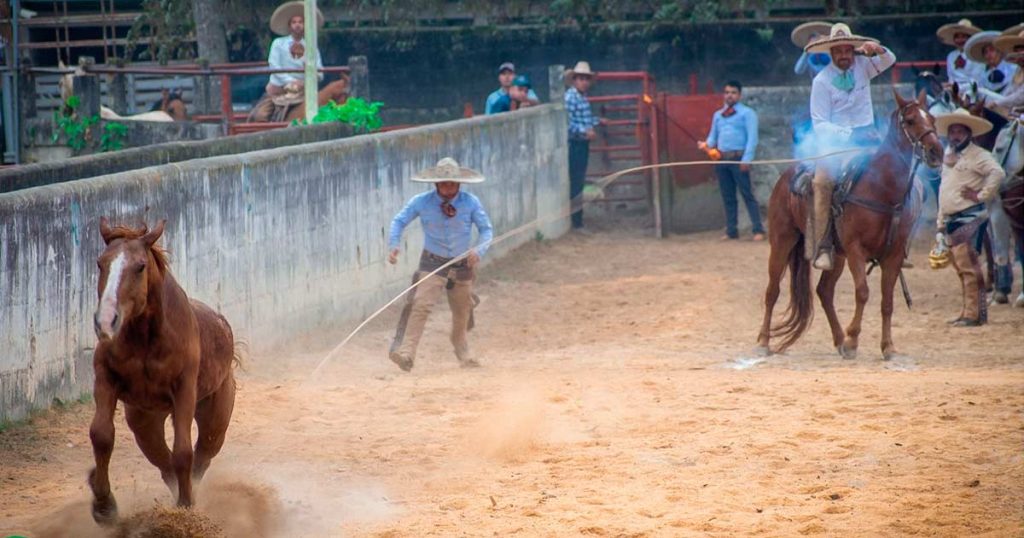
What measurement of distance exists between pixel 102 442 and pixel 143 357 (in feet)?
1.31

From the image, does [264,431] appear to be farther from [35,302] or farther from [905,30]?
[905,30]

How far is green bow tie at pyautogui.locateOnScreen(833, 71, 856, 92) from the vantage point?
11.9 metres

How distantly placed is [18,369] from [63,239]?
36.3 inches

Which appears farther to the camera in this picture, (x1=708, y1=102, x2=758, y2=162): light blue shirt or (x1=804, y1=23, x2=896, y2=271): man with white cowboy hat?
(x1=708, y1=102, x2=758, y2=162): light blue shirt

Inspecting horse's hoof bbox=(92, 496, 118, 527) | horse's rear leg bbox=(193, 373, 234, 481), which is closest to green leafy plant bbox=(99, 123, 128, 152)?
horse's rear leg bbox=(193, 373, 234, 481)

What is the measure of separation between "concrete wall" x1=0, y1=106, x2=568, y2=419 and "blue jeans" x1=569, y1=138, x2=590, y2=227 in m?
2.57

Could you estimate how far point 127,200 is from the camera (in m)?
9.68

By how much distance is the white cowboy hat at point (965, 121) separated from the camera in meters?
13.1

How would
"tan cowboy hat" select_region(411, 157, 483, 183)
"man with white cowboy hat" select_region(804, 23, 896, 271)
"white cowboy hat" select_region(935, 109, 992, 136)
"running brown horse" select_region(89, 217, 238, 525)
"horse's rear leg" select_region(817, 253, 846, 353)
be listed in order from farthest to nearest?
1. "white cowboy hat" select_region(935, 109, 992, 136)
2. "horse's rear leg" select_region(817, 253, 846, 353)
3. "man with white cowboy hat" select_region(804, 23, 896, 271)
4. "tan cowboy hat" select_region(411, 157, 483, 183)
5. "running brown horse" select_region(89, 217, 238, 525)

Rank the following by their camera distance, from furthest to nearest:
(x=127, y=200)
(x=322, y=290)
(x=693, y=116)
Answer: (x=693, y=116) → (x=322, y=290) → (x=127, y=200)

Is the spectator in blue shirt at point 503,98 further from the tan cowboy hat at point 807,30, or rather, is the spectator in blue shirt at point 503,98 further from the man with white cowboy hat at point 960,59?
the man with white cowboy hat at point 960,59

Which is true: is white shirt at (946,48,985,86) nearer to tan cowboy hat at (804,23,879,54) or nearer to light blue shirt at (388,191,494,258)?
tan cowboy hat at (804,23,879,54)

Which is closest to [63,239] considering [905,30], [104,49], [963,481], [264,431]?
[264,431]

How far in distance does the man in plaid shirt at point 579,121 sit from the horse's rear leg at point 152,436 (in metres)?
14.0
